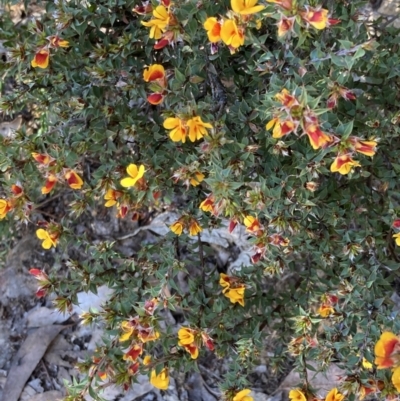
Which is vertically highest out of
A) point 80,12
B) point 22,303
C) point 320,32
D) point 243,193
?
point 80,12

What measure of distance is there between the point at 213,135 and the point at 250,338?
1.20 metres

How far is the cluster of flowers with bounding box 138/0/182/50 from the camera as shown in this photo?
7.72 ft

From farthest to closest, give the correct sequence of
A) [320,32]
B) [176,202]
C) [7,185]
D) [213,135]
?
[176,202] → [7,185] → [320,32] → [213,135]

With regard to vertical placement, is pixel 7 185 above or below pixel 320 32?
below

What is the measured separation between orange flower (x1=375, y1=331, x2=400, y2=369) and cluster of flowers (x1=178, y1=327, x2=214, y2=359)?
0.93m

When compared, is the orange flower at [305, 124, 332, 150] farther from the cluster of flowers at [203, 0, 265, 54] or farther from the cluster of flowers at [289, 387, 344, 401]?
the cluster of flowers at [289, 387, 344, 401]

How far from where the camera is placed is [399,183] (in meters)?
3.07

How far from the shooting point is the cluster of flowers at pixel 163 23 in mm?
2354

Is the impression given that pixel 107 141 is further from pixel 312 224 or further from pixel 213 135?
pixel 312 224

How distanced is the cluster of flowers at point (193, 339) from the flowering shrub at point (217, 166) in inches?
0.4

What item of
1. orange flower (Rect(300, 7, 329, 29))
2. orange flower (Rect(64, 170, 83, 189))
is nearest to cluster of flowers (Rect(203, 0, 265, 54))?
orange flower (Rect(300, 7, 329, 29))

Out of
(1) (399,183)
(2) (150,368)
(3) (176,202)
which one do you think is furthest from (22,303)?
(1) (399,183)

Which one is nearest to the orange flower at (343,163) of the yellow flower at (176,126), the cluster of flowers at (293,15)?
the cluster of flowers at (293,15)

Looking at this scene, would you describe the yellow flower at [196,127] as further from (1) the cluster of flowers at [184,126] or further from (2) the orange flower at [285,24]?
(2) the orange flower at [285,24]
